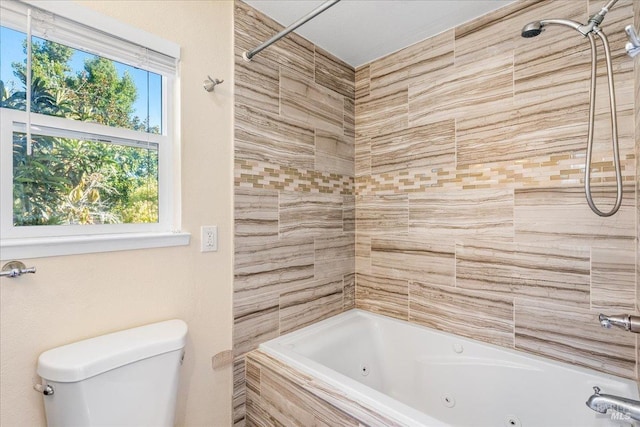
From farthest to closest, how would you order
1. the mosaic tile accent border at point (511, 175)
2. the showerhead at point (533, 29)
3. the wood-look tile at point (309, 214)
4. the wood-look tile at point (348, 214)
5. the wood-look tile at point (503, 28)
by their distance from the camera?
the wood-look tile at point (348, 214)
the wood-look tile at point (309, 214)
the wood-look tile at point (503, 28)
the mosaic tile accent border at point (511, 175)
the showerhead at point (533, 29)

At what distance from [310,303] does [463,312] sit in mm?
941

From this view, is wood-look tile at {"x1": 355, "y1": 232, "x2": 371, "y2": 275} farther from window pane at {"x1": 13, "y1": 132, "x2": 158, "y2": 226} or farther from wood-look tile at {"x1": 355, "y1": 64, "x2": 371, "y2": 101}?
window pane at {"x1": 13, "y1": 132, "x2": 158, "y2": 226}

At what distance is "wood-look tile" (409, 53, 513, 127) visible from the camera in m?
1.69

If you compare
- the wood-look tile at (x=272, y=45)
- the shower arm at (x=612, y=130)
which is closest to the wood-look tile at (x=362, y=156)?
the wood-look tile at (x=272, y=45)

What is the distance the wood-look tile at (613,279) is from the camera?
1.36 m

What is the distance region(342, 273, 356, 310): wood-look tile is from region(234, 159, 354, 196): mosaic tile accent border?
0.64m

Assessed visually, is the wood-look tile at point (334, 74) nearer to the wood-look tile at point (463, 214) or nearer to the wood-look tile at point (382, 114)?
the wood-look tile at point (382, 114)

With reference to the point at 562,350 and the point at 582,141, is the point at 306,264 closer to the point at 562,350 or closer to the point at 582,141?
the point at 562,350

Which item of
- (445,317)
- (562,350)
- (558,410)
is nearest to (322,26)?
(445,317)

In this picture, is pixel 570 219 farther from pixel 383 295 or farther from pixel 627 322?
pixel 383 295

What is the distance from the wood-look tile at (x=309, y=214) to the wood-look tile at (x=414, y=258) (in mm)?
354

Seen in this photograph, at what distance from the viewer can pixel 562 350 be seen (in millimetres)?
1525

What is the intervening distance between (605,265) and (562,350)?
1.54 ft

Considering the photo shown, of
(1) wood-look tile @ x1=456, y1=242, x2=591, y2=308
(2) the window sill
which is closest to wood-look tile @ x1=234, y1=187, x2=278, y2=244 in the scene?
(2) the window sill
